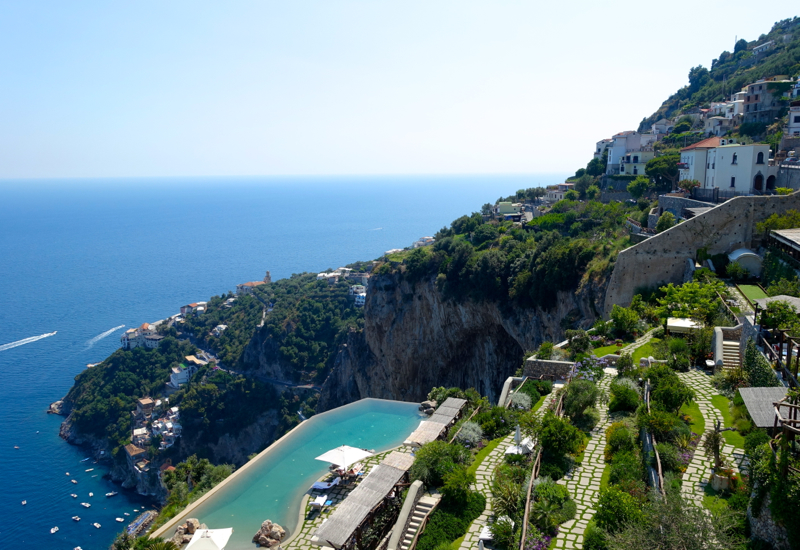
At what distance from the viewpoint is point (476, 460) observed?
14.6m

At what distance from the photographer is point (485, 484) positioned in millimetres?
13250

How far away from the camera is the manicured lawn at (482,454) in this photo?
14156 mm

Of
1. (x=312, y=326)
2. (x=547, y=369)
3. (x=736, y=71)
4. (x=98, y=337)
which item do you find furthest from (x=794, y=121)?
(x=98, y=337)

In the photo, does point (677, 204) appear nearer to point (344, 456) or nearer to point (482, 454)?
point (482, 454)

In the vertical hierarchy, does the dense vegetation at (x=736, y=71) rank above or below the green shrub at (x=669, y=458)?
above

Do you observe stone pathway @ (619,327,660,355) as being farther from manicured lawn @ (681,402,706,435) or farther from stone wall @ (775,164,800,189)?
stone wall @ (775,164,800,189)

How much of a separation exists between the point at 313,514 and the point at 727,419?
435 inches

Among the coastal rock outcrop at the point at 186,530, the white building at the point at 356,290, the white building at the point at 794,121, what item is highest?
the white building at the point at 794,121

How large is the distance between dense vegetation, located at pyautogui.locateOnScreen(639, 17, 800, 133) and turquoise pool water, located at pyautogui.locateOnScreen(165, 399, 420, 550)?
176ft

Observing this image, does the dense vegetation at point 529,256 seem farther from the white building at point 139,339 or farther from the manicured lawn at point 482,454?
the white building at point 139,339

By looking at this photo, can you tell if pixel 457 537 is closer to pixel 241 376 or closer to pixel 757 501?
pixel 757 501

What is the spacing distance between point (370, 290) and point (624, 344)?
30.2m

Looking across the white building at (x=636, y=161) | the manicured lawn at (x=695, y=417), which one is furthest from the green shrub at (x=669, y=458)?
the white building at (x=636, y=161)

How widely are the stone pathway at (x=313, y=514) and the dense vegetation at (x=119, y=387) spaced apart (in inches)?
1885
